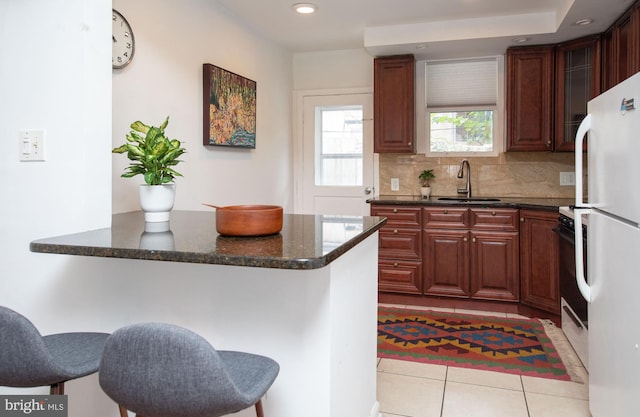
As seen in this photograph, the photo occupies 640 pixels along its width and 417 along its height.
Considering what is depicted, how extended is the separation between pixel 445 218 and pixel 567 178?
4.13ft

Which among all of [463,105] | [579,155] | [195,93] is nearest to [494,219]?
[463,105]

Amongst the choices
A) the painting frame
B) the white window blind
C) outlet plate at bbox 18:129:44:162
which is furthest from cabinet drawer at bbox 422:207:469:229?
outlet plate at bbox 18:129:44:162

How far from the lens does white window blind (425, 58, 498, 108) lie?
180 inches

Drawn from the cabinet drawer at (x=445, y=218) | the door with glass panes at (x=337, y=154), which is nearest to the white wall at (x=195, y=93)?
the door with glass panes at (x=337, y=154)

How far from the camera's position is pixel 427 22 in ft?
13.4

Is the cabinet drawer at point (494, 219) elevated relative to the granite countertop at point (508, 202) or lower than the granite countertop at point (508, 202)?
lower

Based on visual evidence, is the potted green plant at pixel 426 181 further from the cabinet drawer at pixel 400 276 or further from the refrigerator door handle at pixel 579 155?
the refrigerator door handle at pixel 579 155

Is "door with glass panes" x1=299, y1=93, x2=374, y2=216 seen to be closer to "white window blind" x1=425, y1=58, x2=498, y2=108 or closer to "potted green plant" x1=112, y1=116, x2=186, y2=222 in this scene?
"white window blind" x1=425, y1=58, x2=498, y2=108

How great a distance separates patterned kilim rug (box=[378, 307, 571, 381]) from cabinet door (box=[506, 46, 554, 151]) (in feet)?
5.08

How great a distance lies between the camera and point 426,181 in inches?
186

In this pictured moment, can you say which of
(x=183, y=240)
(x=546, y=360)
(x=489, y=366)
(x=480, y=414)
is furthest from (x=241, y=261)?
(x=546, y=360)

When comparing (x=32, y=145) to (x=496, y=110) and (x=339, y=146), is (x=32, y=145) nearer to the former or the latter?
(x=339, y=146)

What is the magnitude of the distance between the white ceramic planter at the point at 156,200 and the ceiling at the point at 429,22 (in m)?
2.20

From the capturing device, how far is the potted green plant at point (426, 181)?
463 centimetres
